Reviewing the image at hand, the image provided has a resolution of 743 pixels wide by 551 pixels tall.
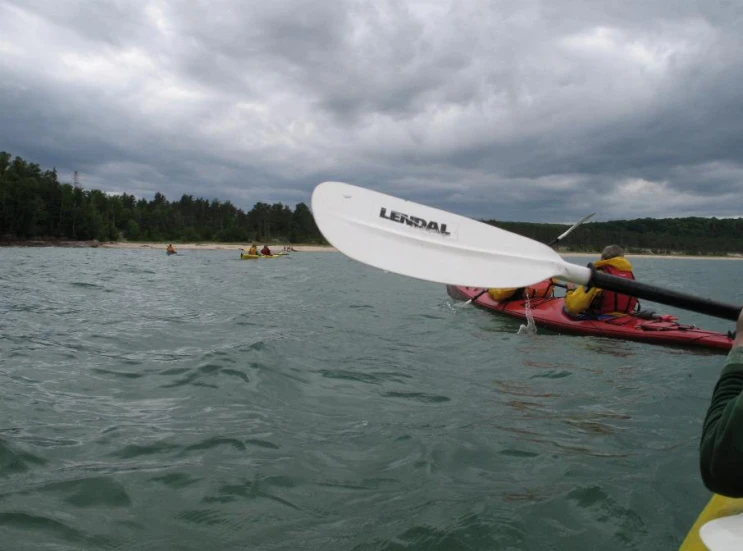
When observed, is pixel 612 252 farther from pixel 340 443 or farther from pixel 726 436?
pixel 726 436

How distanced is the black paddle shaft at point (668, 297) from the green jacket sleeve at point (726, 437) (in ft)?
3.51

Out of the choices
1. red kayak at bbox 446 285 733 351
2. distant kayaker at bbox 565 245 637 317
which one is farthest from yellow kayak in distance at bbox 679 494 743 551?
distant kayaker at bbox 565 245 637 317

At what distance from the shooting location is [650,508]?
3.18 metres

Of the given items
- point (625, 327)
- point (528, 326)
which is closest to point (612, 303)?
point (625, 327)

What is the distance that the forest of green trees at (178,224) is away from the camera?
208ft

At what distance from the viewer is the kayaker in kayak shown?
1479mm

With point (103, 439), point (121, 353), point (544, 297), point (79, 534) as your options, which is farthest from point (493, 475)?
point (544, 297)

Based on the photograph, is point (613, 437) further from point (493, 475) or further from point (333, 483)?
point (333, 483)

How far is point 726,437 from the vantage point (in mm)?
1497

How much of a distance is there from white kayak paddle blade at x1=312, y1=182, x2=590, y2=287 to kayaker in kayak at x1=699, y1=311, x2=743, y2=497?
1428 mm

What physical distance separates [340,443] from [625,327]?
7062mm

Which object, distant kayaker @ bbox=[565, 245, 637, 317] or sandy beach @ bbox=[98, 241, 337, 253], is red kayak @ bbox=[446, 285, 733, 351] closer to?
distant kayaker @ bbox=[565, 245, 637, 317]

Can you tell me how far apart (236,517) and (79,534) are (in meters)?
0.78

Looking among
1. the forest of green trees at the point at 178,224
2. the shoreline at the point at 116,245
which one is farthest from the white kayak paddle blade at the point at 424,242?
the shoreline at the point at 116,245
